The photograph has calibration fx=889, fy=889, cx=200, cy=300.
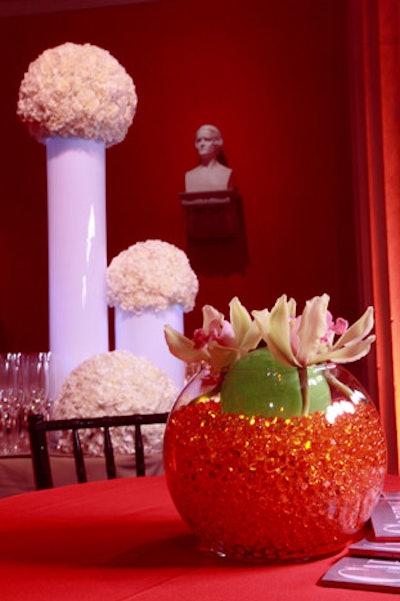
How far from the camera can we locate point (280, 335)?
0.90 metres

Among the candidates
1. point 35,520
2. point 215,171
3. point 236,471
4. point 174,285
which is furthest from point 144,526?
point 215,171

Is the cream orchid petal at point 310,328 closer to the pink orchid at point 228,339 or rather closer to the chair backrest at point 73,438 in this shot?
the pink orchid at point 228,339

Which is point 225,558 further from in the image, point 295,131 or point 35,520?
point 295,131

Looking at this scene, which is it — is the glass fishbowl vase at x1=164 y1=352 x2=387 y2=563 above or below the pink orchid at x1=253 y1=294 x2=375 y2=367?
below

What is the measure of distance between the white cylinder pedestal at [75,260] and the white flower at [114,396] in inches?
13.3

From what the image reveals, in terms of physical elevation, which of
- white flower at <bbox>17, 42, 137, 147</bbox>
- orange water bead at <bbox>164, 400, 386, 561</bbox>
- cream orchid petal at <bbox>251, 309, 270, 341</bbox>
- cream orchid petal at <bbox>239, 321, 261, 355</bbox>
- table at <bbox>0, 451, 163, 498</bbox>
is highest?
white flower at <bbox>17, 42, 137, 147</bbox>

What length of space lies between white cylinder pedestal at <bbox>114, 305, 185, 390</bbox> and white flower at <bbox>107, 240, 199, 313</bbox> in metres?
0.03

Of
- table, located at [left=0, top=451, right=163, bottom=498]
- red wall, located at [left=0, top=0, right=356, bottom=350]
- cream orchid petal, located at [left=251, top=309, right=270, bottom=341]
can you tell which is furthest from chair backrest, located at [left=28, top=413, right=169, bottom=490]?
red wall, located at [left=0, top=0, right=356, bottom=350]

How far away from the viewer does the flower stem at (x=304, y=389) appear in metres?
0.88

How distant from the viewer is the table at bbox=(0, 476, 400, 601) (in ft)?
2.60

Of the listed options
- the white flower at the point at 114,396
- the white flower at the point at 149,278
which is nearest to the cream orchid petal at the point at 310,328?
the white flower at the point at 114,396

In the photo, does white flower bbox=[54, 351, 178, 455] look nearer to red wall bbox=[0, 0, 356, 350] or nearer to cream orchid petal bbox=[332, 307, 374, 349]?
cream orchid petal bbox=[332, 307, 374, 349]

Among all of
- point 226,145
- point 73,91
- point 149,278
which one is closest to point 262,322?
point 149,278

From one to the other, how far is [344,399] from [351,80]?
3.57 m
